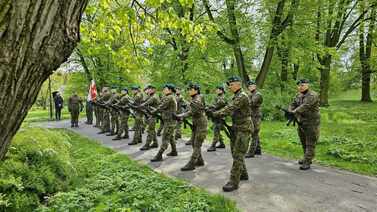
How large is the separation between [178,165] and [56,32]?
766 centimetres

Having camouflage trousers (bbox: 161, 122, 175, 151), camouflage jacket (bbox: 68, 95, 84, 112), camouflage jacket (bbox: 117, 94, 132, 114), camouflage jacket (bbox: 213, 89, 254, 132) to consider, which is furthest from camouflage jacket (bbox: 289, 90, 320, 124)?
camouflage jacket (bbox: 68, 95, 84, 112)

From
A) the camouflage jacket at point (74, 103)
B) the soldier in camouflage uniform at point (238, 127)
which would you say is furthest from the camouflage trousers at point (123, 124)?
the soldier in camouflage uniform at point (238, 127)

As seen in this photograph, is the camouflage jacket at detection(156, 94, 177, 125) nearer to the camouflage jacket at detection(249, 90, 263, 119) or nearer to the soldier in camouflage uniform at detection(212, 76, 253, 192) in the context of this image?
the camouflage jacket at detection(249, 90, 263, 119)

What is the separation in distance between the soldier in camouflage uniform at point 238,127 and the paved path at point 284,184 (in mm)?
293

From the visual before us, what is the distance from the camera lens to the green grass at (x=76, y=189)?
5.12 metres

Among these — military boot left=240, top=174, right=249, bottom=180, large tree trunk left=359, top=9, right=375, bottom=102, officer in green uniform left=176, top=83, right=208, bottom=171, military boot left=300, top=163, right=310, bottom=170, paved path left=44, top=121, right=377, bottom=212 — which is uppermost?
large tree trunk left=359, top=9, right=375, bottom=102

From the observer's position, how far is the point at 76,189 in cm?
615

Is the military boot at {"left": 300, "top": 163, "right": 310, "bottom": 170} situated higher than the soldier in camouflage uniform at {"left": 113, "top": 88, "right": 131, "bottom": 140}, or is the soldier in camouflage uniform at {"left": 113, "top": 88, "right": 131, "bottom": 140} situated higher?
the soldier in camouflage uniform at {"left": 113, "top": 88, "right": 131, "bottom": 140}

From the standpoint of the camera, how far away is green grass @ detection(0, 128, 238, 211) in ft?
16.8

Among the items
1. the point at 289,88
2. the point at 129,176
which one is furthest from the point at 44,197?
the point at 289,88

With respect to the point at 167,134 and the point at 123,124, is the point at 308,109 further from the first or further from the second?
the point at 123,124

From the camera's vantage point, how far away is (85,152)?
35.4ft

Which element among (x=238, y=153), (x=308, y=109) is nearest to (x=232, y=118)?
(x=238, y=153)

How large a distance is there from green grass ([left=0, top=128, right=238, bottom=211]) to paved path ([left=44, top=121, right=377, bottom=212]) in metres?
0.73
